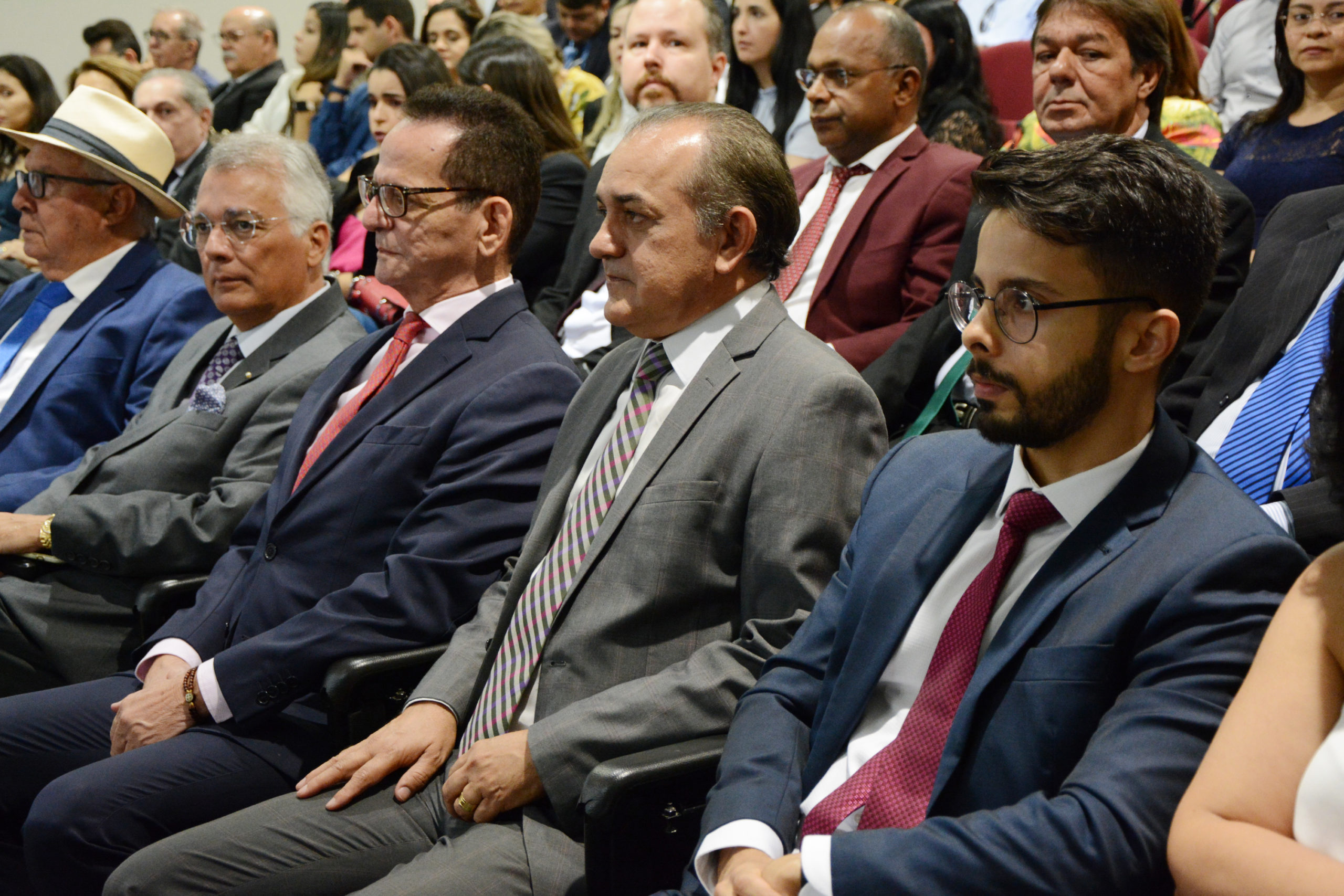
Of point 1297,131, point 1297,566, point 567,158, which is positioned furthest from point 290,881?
point 1297,131

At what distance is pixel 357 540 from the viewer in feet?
7.72

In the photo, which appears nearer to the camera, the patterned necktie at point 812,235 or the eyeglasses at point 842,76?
the patterned necktie at point 812,235

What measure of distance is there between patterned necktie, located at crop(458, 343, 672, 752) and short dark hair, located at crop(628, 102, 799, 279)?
0.78 feet

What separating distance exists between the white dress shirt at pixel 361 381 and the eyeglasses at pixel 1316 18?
229 cm

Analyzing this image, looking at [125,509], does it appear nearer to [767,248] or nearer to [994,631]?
[767,248]

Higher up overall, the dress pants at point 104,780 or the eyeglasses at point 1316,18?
the eyeglasses at point 1316,18

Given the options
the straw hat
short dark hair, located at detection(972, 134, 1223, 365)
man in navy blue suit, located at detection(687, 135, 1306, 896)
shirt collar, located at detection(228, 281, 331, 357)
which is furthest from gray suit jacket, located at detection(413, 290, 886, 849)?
the straw hat

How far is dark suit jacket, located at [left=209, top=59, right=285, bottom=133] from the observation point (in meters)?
7.78

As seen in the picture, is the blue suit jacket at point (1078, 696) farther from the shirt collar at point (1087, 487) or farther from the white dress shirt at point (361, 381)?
the white dress shirt at point (361, 381)

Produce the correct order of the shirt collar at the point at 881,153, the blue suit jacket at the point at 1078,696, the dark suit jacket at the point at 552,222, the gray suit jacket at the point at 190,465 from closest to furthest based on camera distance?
1. the blue suit jacket at the point at 1078,696
2. the gray suit jacket at the point at 190,465
3. the shirt collar at the point at 881,153
4. the dark suit jacket at the point at 552,222

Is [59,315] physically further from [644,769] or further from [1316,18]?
[1316,18]

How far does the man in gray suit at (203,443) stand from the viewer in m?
2.69

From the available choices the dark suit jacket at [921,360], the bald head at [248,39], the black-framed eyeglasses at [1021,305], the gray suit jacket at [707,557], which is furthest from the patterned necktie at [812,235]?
the bald head at [248,39]

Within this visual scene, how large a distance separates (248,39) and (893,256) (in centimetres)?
626
